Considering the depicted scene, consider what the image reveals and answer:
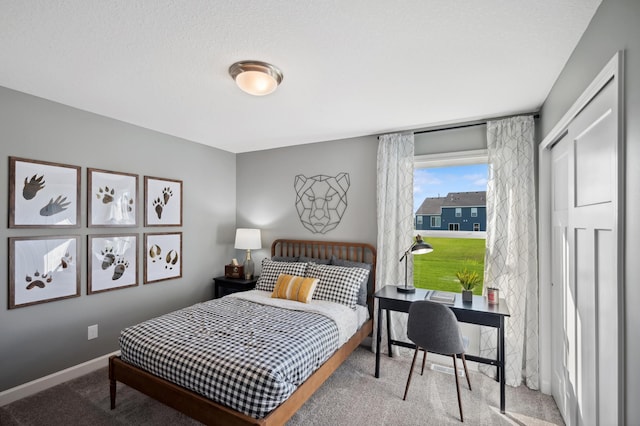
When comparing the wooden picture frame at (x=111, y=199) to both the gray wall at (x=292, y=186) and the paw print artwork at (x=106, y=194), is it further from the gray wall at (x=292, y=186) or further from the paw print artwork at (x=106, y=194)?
the gray wall at (x=292, y=186)

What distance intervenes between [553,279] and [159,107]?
3802 millimetres

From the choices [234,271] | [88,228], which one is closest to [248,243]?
[234,271]

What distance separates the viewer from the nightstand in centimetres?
396

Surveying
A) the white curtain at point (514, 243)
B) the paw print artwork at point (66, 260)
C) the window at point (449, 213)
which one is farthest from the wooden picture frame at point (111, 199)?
the white curtain at point (514, 243)

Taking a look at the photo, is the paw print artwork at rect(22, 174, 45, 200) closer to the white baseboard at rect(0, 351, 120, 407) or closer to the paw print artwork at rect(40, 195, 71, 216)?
the paw print artwork at rect(40, 195, 71, 216)

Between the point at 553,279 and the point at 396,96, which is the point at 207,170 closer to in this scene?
the point at 396,96

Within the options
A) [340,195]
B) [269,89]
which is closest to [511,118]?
[340,195]

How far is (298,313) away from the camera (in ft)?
9.09

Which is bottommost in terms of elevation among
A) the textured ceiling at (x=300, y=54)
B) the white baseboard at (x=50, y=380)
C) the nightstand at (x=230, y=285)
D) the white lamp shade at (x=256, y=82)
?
the white baseboard at (x=50, y=380)

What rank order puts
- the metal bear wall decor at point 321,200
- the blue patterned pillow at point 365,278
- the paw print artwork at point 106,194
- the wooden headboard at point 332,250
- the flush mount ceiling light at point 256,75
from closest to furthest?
1. the flush mount ceiling light at point 256,75
2. the paw print artwork at point 106,194
3. the blue patterned pillow at point 365,278
4. the wooden headboard at point 332,250
5. the metal bear wall decor at point 321,200

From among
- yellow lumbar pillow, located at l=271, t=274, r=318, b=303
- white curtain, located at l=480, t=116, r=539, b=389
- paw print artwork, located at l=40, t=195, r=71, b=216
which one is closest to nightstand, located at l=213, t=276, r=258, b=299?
yellow lumbar pillow, located at l=271, t=274, r=318, b=303

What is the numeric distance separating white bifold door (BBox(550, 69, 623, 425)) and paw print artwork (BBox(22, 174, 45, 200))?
3870mm

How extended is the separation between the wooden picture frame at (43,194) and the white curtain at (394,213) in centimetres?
304

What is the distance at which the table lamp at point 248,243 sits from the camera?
4078mm
